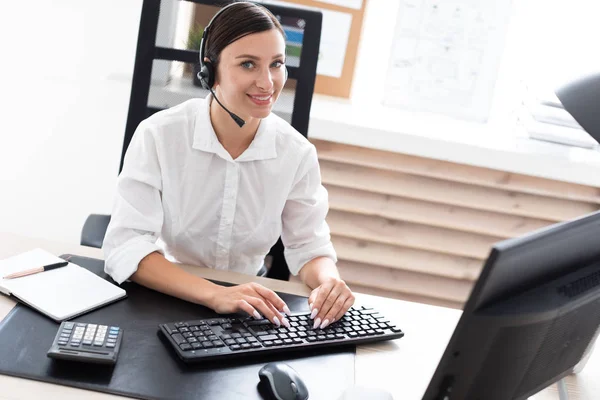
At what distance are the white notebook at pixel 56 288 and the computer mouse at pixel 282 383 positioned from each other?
0.35 meters

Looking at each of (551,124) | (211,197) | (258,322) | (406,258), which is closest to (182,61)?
(211,197)

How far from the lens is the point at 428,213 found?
244 cm

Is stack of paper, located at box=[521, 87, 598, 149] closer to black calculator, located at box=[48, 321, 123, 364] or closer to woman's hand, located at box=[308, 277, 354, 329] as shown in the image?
woman's hand, located at box=[308, 277, 354, 329]

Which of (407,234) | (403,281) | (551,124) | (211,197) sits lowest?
(403,281)

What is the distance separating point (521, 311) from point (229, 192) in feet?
2.68

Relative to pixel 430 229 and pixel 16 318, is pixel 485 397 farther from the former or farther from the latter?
pixel 430 229

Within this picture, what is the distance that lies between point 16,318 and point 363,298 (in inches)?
26.5

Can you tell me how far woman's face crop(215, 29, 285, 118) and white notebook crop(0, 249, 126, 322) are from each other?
0.45 metres

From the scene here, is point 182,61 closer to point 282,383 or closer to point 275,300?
point 275,300

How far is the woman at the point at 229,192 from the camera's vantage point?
132 cm

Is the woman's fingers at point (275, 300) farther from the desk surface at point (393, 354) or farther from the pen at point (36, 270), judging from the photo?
the pen at point (36, 270)

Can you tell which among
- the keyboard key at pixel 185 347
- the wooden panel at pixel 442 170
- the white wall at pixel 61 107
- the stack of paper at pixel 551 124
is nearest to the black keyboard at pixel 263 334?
the keyboard key at pixel 185 347

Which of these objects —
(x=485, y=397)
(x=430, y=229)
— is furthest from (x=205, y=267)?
(x=430, y=229)

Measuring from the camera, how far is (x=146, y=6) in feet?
5.32
